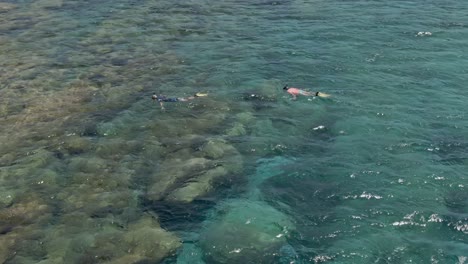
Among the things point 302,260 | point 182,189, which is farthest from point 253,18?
point 302,260

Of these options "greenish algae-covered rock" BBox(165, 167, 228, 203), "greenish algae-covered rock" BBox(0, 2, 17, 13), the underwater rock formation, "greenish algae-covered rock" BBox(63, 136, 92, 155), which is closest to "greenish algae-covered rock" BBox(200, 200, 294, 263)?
"greenish algae-covered rock" BBox(165, 167, 228, 203)

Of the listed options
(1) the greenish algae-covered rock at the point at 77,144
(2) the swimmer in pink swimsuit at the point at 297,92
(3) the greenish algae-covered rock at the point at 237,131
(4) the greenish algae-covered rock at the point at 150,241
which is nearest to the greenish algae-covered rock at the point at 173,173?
(4) the greenish algae-covered rock at the point at 150,241

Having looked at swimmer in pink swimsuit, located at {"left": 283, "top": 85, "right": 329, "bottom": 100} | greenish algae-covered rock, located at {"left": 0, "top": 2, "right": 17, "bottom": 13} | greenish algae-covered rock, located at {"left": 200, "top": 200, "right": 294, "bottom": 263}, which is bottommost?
greenish algae-covered rock, located at {"left": 200, "top": 200, "right": 294, "bottom": 263}

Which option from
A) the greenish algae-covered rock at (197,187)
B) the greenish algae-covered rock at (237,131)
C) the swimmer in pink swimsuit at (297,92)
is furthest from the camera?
the swimmer in pink swimsuit at (297,92)

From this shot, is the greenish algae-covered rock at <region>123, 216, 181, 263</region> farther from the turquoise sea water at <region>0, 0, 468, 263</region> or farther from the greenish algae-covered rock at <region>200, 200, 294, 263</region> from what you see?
the greenish algae-covered rock at <region>200, 200, 294, 263</region>

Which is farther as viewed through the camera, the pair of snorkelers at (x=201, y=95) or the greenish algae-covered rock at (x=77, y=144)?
the pair of snorkelers at (x=201, y=95)

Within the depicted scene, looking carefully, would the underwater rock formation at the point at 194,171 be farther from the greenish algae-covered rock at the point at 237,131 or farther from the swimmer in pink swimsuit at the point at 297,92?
the swimmer in pink swimsuit at the point at 297,92

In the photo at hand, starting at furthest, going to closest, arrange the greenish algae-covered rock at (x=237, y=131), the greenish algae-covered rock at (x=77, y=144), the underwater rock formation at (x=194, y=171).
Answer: the greenish algae-covered rock at (x=237, y=131), the greenish algae-covered rock at (x=77, y=144), the underwater rock formation at (x=194, y=171)
